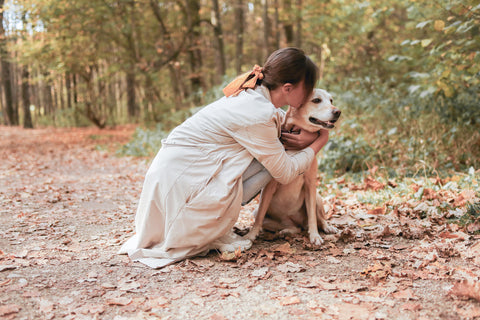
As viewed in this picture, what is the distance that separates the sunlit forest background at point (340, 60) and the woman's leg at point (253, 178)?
2773 mm

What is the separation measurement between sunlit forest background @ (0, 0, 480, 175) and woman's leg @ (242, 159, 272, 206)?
9.10 feet

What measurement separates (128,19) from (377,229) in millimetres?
12626

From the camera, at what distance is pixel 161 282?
8.87 feet

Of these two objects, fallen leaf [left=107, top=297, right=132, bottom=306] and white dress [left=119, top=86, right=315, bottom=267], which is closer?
fallen leaf [left=107, top=297, right=132, bottom=306]

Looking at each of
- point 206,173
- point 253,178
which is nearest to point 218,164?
point 206,173

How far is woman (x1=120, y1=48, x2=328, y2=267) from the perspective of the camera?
2.96 metres

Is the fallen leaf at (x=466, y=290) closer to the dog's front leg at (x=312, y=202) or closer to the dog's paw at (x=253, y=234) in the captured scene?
the dog's front leg at (x=312, y=202)

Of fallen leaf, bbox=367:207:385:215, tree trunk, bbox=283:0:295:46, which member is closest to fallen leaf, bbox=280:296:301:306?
fallen leaf, bbox=367:207:385:215

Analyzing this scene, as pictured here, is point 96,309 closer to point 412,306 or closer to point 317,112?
point 412,306

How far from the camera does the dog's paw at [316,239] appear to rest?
11.1 feet

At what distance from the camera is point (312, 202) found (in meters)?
3.48

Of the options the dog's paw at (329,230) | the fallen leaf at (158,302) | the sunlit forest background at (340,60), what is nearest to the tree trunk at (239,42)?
the sunlit forest background at (340,60)

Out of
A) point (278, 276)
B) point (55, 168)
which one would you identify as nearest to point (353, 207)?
point (278, 276)

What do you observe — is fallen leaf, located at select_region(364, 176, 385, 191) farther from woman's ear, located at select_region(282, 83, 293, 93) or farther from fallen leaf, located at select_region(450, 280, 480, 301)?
fallen leaf, located at select_region(450, 280, 480, 301)
